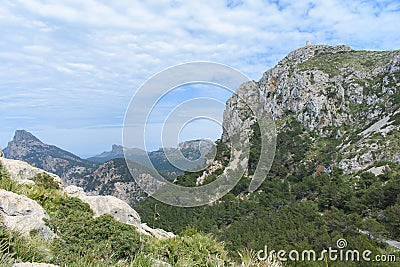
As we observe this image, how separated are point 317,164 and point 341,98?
707 inches

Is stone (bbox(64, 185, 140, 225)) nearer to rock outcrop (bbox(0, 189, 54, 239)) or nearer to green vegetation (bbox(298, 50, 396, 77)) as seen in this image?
rock outcrop (bbox(0, 189, 54, 239))

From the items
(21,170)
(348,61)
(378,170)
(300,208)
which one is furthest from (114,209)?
(348,61)

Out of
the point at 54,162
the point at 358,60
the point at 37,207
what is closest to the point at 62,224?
the point at 37,207

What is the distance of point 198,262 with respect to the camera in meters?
6.47

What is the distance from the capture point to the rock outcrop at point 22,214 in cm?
608

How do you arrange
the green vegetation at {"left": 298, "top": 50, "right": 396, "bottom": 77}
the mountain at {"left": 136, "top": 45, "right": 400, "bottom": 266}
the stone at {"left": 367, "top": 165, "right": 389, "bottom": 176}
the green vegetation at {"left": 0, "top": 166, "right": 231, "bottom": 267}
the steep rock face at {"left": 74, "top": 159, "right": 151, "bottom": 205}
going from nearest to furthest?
1. the green vegetation at {"left": 0, "top": 166, "right": 231, "bottom": 267}
2. the mountain at {"left": 136, "top": 45, "right": 400, "bottom": 266}
3. the stone at {"left": 367, "top": 165, "right": 389, "bottom": 176}
4. the green vegetation at {"left": 298, "top": 50, "right": 396, "bottom": 77}
5. the steep rock face at {"left": 74, "top": 159, "right": 151, "bottom": 205}

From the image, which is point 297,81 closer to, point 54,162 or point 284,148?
point 284,148

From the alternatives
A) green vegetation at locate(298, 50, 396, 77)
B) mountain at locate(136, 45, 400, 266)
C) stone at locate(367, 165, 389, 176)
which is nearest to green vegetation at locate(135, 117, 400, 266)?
mountain at locate(136, 45, 400, 266)

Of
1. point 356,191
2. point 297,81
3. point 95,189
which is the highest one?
point 297,81

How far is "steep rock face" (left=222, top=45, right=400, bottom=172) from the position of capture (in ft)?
165

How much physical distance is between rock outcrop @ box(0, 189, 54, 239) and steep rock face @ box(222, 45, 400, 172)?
48384 millimetres

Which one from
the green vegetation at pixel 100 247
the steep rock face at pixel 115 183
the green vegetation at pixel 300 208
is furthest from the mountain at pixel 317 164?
the steep rock face at pixel 115 183

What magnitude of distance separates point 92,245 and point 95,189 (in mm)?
84826

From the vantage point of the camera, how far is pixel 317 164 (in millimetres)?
55375
